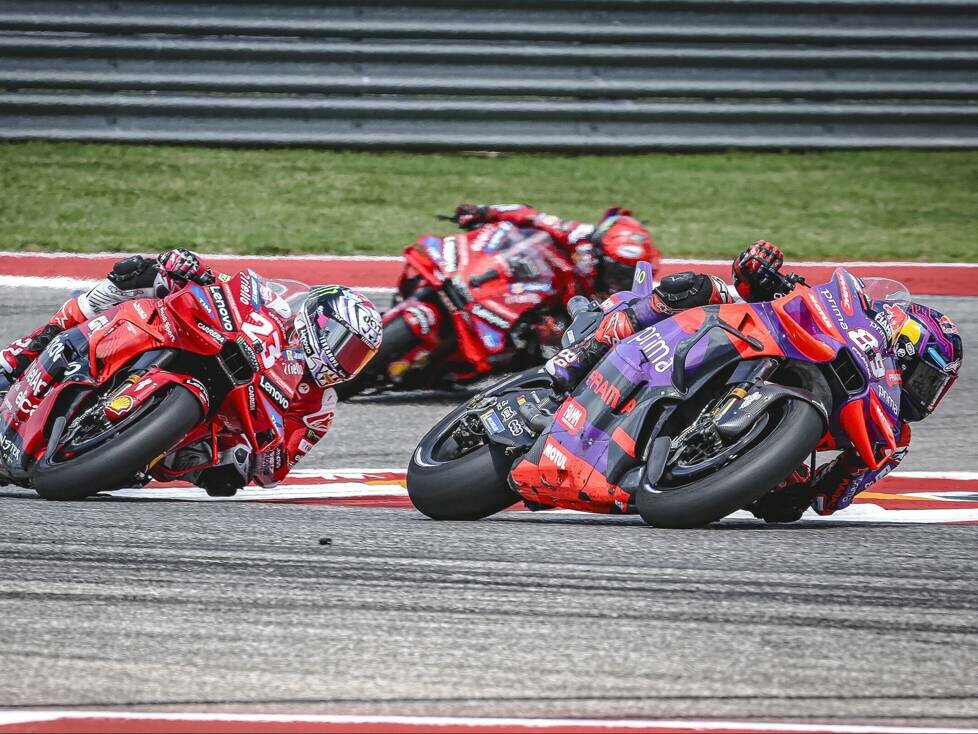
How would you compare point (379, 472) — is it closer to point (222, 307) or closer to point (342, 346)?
point (342, 346)

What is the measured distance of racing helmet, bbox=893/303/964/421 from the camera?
5.41m

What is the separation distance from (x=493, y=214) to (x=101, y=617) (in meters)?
5.37

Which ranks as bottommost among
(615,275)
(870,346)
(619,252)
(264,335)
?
(615,275)

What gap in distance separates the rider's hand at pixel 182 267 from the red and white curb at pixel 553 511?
906 mm

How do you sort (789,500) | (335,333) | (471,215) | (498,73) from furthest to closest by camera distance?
1. (498,73)
2. (471,215)
3. (335,333)
4. (789,500)

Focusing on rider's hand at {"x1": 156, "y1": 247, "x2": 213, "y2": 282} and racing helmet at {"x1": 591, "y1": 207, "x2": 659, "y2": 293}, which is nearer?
rider's hand at {"x1": 156, "y1": 247, "x2": 213, "y2": 282}

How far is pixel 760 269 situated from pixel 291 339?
201cm

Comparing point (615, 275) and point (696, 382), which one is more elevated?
point (696, 382)

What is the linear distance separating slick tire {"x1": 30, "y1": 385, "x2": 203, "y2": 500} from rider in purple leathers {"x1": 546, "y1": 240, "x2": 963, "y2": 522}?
1413mm

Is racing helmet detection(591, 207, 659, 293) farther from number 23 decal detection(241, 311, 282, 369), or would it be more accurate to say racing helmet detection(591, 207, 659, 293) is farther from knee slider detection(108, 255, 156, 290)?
knee slider detection(108, 255, 156, 290)

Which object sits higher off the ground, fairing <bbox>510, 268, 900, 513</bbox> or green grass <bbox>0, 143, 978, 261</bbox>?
fairing <bbox>510, 268, 900, 513</bbox>

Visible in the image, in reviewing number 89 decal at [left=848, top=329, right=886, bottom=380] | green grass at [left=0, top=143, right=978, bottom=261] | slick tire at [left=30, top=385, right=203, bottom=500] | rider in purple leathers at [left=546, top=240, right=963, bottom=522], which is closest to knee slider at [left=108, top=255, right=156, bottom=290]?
slick tire at [left=30, top=385, right=203, bottom=500]

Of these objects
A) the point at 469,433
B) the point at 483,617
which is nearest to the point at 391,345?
the point at 469,433

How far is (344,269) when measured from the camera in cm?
1066
